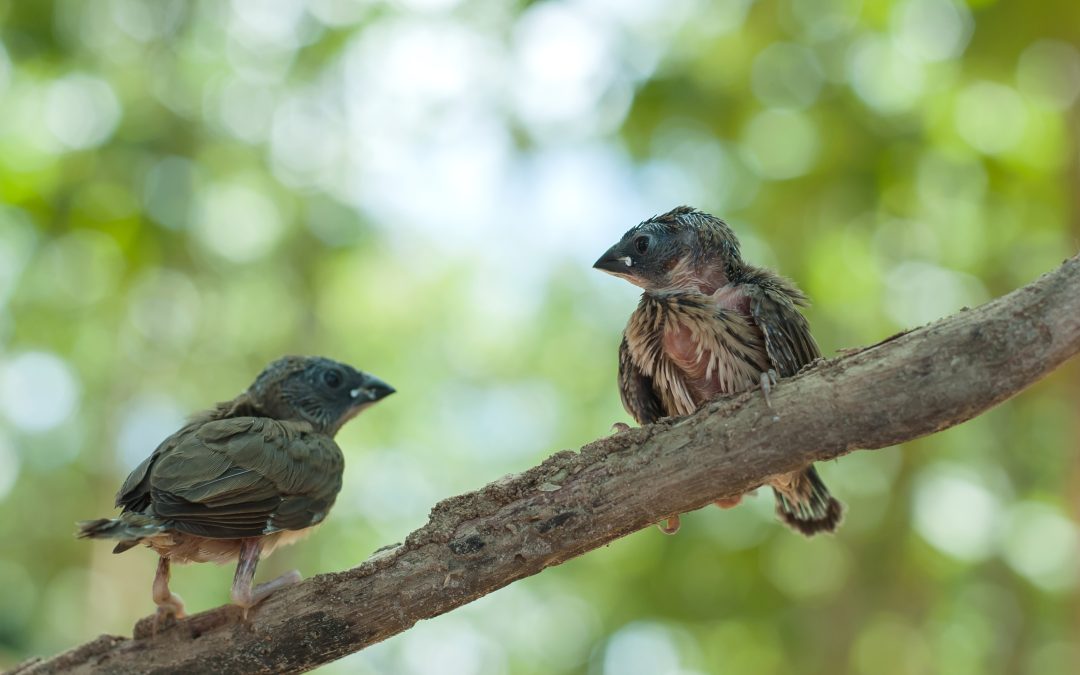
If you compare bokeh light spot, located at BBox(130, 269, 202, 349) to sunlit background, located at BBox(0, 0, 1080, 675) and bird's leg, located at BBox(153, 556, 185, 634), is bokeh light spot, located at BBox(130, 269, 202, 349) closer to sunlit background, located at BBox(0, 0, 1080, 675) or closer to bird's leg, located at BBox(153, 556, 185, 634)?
sunlit background, located at BBox(0, 0, 1080, 675)

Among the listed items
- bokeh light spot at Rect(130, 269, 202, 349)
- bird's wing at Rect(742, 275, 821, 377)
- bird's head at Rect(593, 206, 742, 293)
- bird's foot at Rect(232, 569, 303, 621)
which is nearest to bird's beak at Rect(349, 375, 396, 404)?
bird's foot at Rect(232, 569, 303, 621)

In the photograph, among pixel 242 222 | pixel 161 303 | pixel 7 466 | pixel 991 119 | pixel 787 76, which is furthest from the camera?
pixel 7 466

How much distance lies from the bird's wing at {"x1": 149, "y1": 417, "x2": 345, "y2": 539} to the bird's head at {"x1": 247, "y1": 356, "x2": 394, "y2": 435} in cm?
46

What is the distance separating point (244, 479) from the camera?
384 cm

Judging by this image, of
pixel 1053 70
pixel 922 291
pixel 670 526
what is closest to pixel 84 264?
pixel 670 526

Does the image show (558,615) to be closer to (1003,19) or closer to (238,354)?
(238,354)

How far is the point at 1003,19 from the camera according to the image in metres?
7.29

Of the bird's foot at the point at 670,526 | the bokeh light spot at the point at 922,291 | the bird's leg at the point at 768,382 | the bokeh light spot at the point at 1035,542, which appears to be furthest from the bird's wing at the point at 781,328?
the bokeh light spot at the point at 1035,542

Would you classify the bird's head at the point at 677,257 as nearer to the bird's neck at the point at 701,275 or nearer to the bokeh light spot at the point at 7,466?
the bird's neck at the point at 701,275

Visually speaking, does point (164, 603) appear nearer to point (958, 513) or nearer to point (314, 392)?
point (314, 392)

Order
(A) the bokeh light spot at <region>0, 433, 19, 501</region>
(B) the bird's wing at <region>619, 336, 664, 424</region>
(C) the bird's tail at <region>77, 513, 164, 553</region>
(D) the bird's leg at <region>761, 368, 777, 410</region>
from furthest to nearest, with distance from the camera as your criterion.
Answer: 1. (A) the bokeh light spot at <region>0, 433, 19, 501</region>
2. (B) the bird's wing at <region>619, 336, 664, 424</region>
3. (C) the bird's tail at <region>77, 513, 164, 553</region>
4. (D) the bird's leg at <region>761, 368, 777, 410</region>

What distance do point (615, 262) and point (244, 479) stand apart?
1.83 metres

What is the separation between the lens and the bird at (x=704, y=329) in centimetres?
375

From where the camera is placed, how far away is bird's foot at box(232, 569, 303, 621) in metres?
3.70
